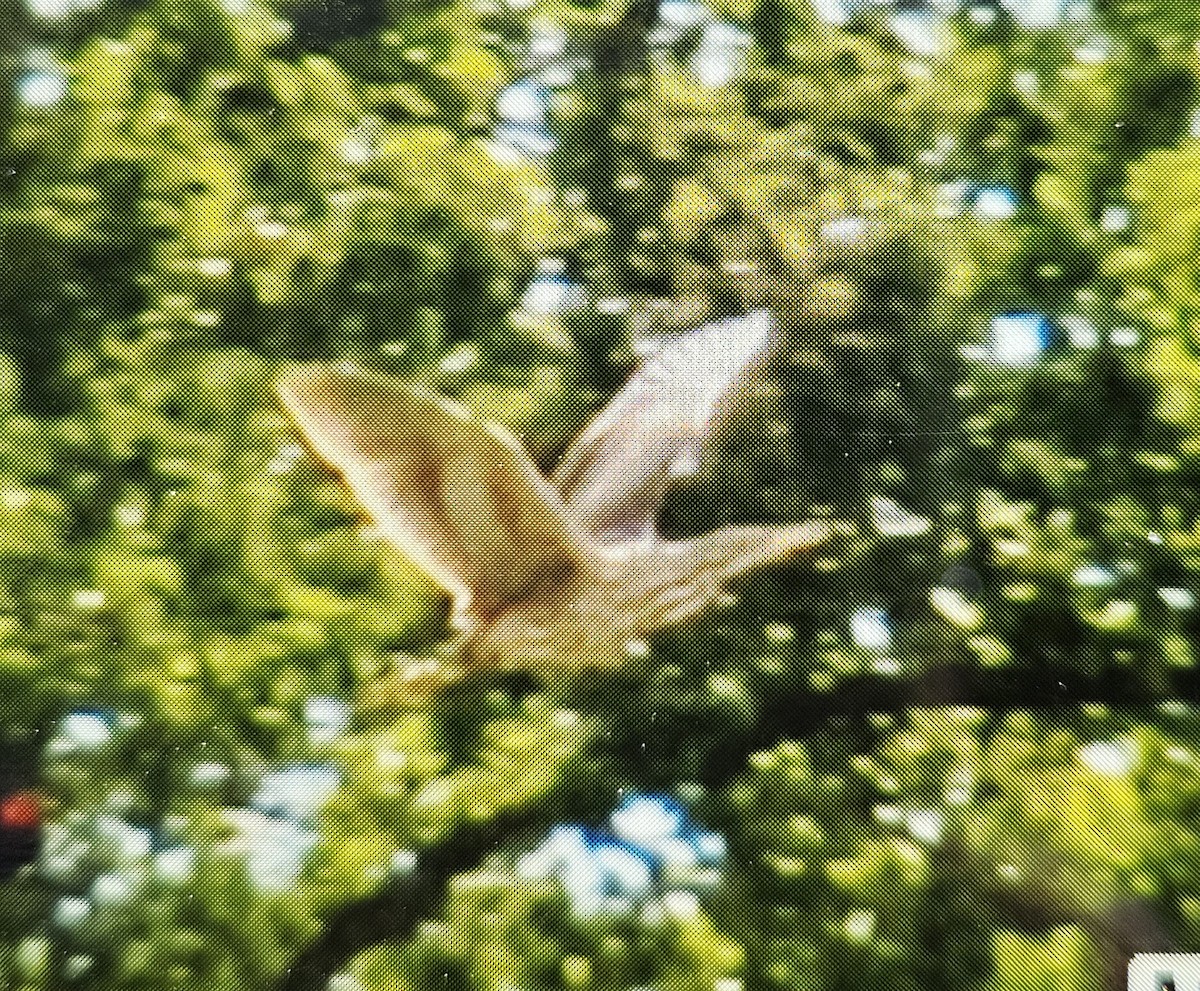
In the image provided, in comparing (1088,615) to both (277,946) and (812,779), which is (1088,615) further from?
(277,946)

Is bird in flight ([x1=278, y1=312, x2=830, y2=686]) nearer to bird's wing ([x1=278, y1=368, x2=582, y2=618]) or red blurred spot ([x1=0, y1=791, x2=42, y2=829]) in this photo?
bird's wing ([x1=278, y1=368, x2=582, y2=618])

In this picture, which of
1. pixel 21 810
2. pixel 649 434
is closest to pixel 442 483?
pixel 649 434

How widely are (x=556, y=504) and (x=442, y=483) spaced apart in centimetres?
15

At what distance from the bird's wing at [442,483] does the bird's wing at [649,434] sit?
62mm

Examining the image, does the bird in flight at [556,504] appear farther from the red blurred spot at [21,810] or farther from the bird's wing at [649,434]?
the red blurred spot at [21,810]

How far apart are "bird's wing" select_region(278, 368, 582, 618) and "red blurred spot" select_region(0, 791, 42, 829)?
57 cm

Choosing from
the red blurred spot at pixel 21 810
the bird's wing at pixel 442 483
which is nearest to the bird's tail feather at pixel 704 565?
the bird's wing at pixel 442 483

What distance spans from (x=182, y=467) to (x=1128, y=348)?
1.31 m

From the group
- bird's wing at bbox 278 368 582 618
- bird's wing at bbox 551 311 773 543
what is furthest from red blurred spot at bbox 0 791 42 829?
bird's wing at bbox 551 311 773 543

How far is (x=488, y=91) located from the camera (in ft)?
4.45

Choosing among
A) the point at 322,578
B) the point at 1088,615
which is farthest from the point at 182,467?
the point at 1088,615

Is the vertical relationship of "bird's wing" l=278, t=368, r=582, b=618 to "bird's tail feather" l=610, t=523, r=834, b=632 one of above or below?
above

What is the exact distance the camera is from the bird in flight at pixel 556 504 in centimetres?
122

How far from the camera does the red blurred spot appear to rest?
1.25 m
